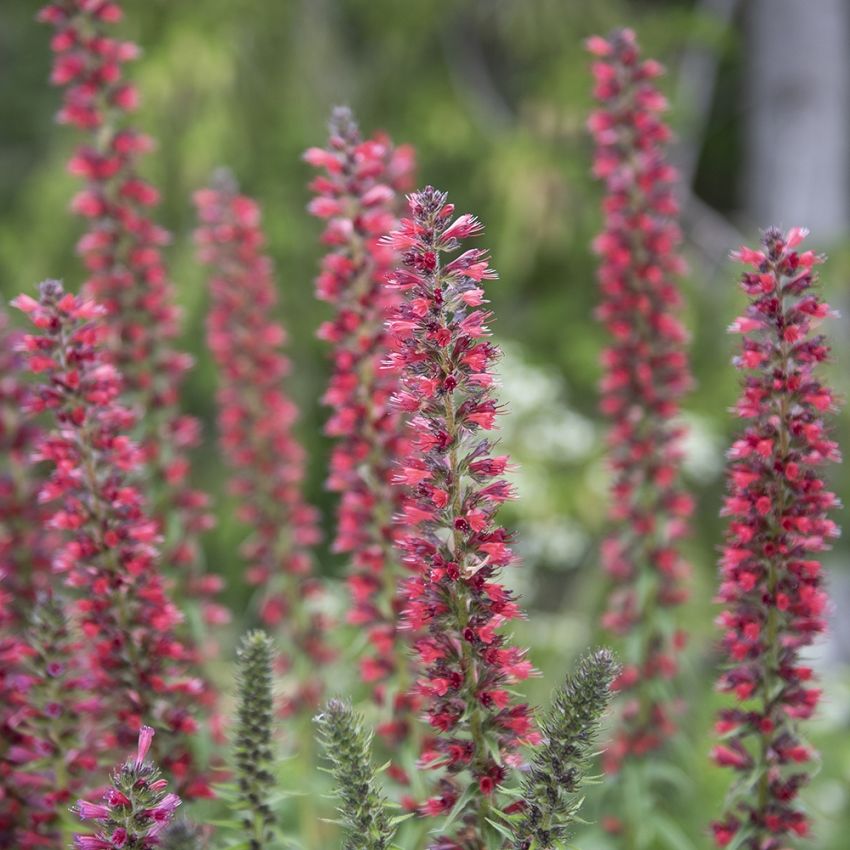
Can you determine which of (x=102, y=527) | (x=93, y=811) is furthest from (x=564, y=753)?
(x=102, y=527)

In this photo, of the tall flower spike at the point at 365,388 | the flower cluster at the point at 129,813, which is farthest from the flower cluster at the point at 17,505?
the flower cluster at the point at 129,813

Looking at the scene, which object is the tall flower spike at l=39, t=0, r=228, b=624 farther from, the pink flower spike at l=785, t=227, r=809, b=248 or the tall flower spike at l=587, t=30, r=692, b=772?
the pink flower spike at l=785, t=227, r=809, b=248

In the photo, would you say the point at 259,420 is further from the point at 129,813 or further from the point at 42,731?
the point at 129,813

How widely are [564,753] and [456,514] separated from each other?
455mm

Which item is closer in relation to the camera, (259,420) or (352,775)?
(352,775)

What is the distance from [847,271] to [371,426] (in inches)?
193

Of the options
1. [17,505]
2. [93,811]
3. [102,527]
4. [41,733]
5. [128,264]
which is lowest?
[93,811]

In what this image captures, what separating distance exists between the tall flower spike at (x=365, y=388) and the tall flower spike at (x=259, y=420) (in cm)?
73

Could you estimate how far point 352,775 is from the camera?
73.7 inches

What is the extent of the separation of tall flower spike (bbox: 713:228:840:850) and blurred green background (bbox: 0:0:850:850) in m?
3.87

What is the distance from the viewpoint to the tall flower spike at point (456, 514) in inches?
77.9

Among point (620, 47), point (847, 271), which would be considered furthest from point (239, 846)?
point (847, 271)

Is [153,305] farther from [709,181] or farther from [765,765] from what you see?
[709,181]

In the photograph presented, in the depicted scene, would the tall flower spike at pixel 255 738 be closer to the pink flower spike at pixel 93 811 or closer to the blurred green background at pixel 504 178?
the pink flower spike at pixel 93 811
